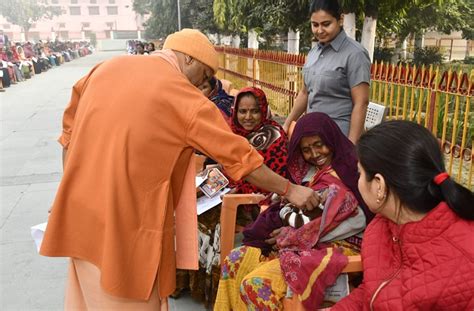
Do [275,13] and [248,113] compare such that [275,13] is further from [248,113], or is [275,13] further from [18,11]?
[18,11]

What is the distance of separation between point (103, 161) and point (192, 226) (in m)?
0.46

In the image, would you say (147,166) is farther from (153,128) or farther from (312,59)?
(312,59)

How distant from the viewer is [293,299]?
6.32 feet

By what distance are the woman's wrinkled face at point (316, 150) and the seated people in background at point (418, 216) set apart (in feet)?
2.11

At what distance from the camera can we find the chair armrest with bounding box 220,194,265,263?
272 centimetres

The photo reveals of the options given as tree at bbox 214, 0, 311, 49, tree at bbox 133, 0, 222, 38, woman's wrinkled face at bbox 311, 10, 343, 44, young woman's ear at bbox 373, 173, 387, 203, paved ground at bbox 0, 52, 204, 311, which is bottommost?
paved ground at bbox 0, 52, 204, 311

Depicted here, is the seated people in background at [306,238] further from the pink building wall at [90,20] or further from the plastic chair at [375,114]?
the pink building wall at [90,20]

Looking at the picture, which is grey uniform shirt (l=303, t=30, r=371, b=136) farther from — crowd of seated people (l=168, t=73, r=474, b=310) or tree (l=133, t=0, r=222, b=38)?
tree (l=133, t=0, r=222, b=38)

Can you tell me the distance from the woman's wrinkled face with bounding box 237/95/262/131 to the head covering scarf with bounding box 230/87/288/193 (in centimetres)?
2

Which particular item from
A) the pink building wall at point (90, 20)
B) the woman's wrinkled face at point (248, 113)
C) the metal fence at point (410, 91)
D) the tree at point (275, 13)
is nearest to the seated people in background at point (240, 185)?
the woman's wrinkled face at point (248, 113)

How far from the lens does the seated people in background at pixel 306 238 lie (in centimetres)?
189

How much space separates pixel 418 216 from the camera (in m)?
1.57

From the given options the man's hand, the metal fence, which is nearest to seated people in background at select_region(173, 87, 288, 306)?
the man's hand

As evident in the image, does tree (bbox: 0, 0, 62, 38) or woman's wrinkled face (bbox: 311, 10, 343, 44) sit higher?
tree (bbox: 0, 0, 62, 38)
